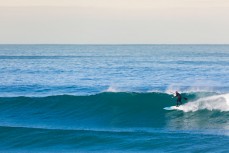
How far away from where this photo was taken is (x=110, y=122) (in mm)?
21219

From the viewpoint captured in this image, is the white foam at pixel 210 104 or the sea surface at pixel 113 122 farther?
the white foam at pixel 210 104

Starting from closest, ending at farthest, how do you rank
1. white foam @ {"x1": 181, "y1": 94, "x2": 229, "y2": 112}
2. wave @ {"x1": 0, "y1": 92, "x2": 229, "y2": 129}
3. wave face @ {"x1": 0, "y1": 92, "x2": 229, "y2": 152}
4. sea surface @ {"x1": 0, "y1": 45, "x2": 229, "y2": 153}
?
sea surface @ {"x1": 0, "y1": 45, "x2": 229, "y2": 153} < wave face @ {"x1": 0, "y1": 92, "x2": 229, "y2": 152} < wave @ {"x1": 0, "y1": 92, "x2": 229, "y2": 129} < white foam @ {"x1": 181, "y1": 94, "x2": 229, "y2": 112}

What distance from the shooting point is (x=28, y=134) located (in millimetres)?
18375

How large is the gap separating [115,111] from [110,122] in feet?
7.03

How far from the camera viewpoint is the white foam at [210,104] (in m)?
22.1

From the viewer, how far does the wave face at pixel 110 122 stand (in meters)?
16.7

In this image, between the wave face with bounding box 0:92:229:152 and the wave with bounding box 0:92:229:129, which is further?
the wave with bounding box 0:92:229:129

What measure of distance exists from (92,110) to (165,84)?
12.8 metres

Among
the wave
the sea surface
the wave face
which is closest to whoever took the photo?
the sea surface

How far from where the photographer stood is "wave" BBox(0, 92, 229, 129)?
20547 millimetres

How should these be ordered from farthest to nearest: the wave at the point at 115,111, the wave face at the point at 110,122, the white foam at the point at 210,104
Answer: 1. the white foam at the point at 210,104
2. the wave at the point at 115,111
3. the wave face at the point at 110,122

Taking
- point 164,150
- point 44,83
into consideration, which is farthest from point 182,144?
point 44,83

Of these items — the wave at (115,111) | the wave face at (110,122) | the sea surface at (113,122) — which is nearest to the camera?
the sea surface at (113,122)

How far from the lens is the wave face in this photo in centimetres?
1669
